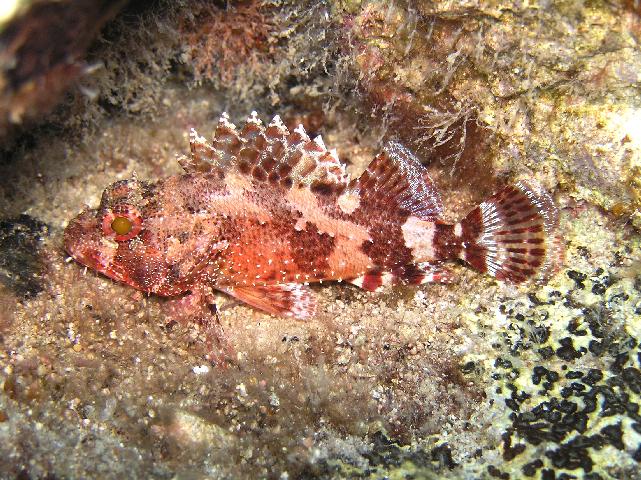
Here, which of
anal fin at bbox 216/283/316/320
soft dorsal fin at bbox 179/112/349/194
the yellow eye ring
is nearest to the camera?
the yellow eye ring

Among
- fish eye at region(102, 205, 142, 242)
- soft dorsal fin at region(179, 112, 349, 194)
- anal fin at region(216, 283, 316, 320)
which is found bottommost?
anal fin at region(216, 283, 316, 320)

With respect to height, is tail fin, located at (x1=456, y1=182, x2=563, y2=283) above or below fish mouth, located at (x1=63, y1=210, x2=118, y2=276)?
above

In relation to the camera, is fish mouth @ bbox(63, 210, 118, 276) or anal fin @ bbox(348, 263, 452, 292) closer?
fish mouth @ bbox(63, 210, 118, 276)

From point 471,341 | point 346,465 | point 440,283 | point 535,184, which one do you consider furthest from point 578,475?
point 535,184

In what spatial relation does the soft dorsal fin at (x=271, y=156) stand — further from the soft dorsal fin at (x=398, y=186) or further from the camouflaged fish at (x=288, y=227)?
the soft dorsal fin at (x=398, y=186)

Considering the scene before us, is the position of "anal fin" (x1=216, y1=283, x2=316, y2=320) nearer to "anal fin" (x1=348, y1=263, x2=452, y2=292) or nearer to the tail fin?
"anal fin" (x1=348, y1=263, x2=452, y2=292)

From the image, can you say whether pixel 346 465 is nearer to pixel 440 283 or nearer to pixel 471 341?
pixel 471 341

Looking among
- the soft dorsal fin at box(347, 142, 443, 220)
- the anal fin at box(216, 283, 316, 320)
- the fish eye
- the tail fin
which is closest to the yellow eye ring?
the fish eye

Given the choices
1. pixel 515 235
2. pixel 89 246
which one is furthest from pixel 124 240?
pixel 515 235
